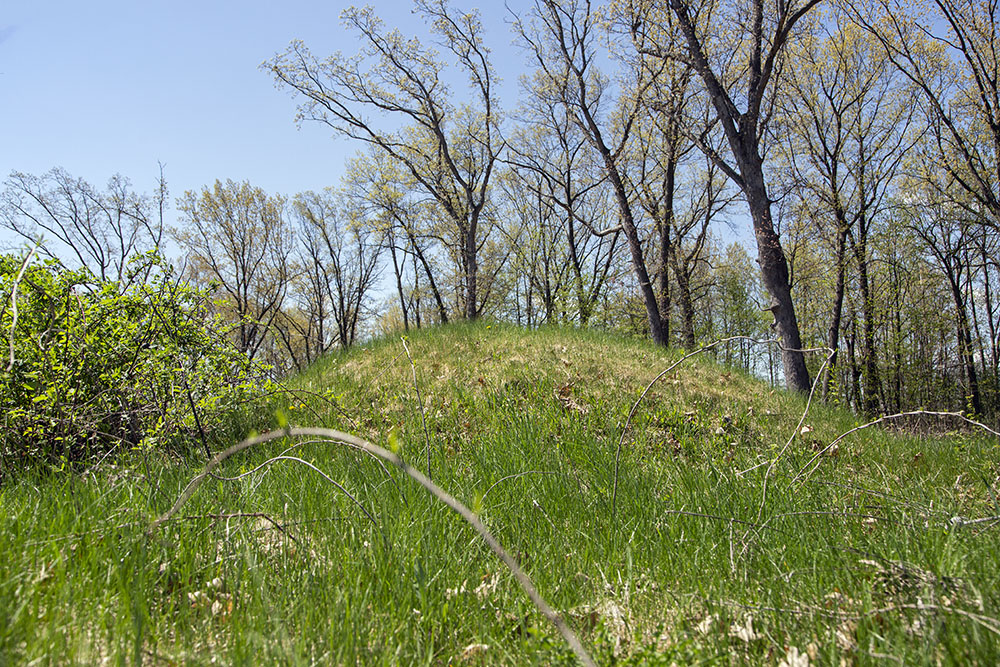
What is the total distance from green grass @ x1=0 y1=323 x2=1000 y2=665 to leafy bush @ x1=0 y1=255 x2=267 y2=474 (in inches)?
26.0

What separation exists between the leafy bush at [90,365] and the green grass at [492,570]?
66 cm

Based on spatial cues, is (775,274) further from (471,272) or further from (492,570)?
(471,272)

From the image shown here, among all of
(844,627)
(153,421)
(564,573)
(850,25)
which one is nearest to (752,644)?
(844,627)

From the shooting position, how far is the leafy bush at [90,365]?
3807 millimetres

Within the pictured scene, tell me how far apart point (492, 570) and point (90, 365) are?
4.26m

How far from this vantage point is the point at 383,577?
1.95 metres

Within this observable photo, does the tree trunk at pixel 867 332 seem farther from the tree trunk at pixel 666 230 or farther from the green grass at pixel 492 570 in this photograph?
the green grass at pixel 492 570

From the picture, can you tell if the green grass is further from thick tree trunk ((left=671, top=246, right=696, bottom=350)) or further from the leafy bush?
thick tree trunk ((left=671, top=246, right=696, bottom=350))

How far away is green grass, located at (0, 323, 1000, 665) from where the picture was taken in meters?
1.52

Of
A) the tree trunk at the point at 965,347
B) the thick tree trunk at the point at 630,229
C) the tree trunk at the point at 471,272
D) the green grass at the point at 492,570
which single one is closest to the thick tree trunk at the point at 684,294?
the thick tree trunk at the point at 630,229

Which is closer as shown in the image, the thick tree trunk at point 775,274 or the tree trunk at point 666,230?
the thick tree trunk at point 775,274

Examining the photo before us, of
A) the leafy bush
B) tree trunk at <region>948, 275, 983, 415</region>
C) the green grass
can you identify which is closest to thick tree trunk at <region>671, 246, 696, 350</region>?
tree trunk at <region>948, 275, 983, 415</region>

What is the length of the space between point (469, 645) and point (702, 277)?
25478 millimetres

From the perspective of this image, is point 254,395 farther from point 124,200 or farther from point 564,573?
point 124,200
